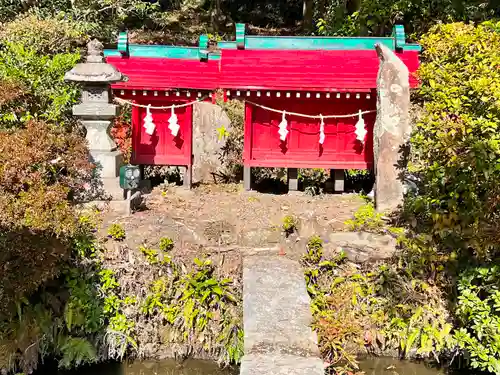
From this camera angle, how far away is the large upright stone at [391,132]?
357 inches

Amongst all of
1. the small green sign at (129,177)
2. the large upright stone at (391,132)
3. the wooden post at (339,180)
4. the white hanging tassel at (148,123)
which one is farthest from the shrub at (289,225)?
the white hanging tassel at (148,123)

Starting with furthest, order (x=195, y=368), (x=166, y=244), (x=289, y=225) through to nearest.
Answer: (x=289, y=225)
(x=166, y=244)
(x=195, y=368)

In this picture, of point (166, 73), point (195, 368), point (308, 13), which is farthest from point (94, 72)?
point (308, 13)

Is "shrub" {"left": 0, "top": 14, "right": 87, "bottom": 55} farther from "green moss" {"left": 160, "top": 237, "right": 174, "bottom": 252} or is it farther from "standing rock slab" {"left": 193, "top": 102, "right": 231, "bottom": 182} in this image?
"green moss" {"left": 160, "top": 237, "right": 174, "bottom": 252}

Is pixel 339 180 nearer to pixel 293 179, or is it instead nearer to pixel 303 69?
pixel 293 179

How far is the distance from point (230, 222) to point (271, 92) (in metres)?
2.70

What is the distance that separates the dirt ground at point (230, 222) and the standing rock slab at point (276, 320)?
0.35 meters

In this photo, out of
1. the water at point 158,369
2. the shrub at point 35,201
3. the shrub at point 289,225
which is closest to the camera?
the shrub at point 35,201

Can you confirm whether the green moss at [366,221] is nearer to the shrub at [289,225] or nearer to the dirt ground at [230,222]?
the dirt ground at [230,222]

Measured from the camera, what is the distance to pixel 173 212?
9.25 metres

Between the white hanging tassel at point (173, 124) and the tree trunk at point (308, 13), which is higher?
the tree trunk at point (308, 13)

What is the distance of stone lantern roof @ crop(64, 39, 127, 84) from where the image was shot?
885 cm

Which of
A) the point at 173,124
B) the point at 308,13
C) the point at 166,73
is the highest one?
the point at 308,13

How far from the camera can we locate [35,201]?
23.8 ft
